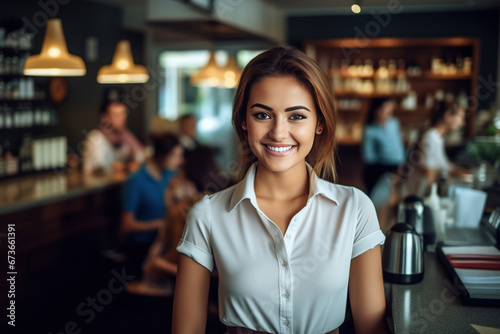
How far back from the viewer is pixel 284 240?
1499 mm

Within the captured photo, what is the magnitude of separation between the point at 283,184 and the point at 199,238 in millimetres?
294

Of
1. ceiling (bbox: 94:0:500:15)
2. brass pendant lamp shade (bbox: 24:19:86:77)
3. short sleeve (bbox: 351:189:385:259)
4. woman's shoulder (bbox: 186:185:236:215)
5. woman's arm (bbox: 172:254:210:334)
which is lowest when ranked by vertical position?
woman's arm (bbox: 172:254:210:334)

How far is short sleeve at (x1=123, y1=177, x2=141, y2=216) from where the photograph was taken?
3.88 m

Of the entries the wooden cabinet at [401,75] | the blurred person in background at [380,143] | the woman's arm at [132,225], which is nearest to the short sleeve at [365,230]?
Result: the woman's arm at [132,225]

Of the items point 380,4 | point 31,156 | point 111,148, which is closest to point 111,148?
point 111,148

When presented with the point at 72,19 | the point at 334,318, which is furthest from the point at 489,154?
the point at 72,19

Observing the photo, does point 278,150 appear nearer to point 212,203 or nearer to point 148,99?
point 212,203

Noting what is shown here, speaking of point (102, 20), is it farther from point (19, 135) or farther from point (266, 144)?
point (266, 144)

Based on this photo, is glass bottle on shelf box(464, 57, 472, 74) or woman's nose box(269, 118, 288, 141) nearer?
woman's nose box(269, 118, 288, 141)

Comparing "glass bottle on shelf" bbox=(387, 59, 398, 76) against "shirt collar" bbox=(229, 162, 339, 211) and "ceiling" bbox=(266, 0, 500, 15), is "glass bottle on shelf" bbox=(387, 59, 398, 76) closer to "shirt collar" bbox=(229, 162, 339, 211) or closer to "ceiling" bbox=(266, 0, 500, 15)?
"ceiling" bbox=(266, 0, 500, 15)

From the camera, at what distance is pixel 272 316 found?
4.93ft

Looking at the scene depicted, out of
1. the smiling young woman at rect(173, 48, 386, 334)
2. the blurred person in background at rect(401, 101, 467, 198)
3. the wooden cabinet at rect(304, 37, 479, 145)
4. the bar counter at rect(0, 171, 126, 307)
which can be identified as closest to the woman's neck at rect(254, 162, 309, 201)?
the smiling young woman at rect(173, 48, 386, 334)

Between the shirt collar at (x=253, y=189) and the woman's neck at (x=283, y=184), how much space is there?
3 centimetres

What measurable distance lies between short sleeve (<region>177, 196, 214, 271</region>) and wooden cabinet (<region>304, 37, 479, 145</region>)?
654 cm
